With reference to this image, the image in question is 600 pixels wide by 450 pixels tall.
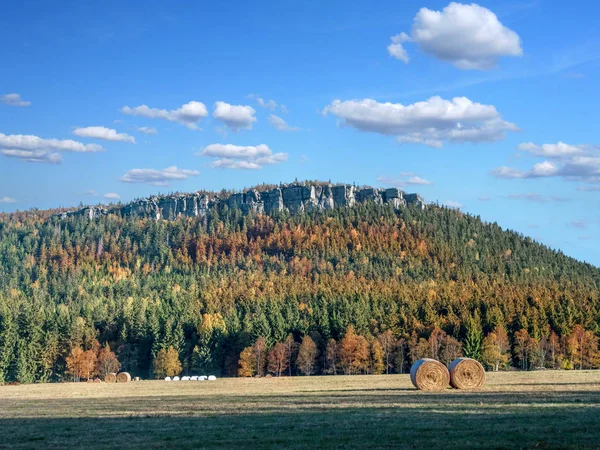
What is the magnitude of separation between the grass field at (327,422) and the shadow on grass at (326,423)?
0.11 ft

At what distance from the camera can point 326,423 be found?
26391mm

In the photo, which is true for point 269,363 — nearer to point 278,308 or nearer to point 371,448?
point 278,308

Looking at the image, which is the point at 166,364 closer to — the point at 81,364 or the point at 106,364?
the point at 106,364

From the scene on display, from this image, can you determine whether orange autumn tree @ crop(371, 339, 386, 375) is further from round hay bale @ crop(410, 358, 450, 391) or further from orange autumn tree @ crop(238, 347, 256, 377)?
round hay bale @ crop(410, 358, 450, 391)

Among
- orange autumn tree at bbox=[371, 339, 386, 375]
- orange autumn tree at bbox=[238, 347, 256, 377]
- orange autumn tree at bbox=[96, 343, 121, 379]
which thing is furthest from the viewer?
orange autumn tree at bbox=[96, 343, 121, 379]

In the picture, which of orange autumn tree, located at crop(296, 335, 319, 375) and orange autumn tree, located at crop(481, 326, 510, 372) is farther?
orange autumn tree, located at crop(296, 335, 319, 375)

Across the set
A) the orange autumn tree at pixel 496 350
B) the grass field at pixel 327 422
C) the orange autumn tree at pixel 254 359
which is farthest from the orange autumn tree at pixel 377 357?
the grass field at pixel 327 422

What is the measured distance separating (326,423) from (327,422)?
0.30m

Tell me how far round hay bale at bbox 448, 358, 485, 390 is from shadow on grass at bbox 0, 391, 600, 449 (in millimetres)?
5606

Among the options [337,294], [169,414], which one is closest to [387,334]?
[337,294]

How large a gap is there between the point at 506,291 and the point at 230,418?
4416 inches

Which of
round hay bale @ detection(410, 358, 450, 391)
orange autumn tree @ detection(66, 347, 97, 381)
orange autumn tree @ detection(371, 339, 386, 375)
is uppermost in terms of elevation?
round hay bale @ detection(410, 358, 450, 391)

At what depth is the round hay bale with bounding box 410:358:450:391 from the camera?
44.0m

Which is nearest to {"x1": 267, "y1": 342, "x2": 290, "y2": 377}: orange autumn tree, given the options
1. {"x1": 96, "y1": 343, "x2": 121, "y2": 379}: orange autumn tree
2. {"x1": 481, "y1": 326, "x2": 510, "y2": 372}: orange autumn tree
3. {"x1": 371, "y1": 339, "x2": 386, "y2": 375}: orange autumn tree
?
{"x1": 371, "y1": 339, "x2": 386, "y2": 375}: orange autumn tree
